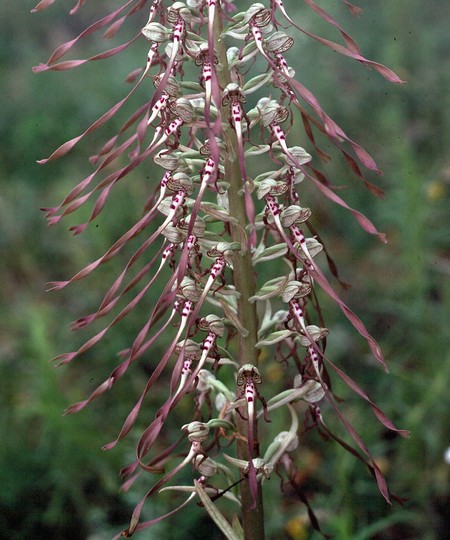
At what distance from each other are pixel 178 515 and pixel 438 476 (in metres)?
0.97

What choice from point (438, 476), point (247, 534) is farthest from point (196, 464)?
point (438, 476)

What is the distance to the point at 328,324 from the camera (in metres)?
3.34

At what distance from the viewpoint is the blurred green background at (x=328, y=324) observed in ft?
8.98

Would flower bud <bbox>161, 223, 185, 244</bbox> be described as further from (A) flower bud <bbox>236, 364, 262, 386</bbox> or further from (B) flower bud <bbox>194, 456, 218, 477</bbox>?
(B) flower bud <bbox>194, 456, 218, 477</bbox>

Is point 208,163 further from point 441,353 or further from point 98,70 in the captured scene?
point 98,70

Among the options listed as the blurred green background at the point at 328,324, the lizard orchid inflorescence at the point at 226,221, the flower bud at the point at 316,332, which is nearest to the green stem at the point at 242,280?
the lizard orchid inflorescence at the point at 226,221

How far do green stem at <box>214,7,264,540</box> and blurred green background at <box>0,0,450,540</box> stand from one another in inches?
16.1

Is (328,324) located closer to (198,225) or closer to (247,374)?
(247,374)

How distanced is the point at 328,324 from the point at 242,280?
1.69 meters

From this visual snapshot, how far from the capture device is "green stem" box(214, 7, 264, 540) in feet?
5.44

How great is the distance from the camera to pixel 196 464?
1759 millimetres

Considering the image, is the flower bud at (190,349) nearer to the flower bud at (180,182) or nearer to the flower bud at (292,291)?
the flower bud at (292,291)

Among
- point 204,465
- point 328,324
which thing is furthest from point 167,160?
point 328,324

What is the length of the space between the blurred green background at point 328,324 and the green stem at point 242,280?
1.34 ft
